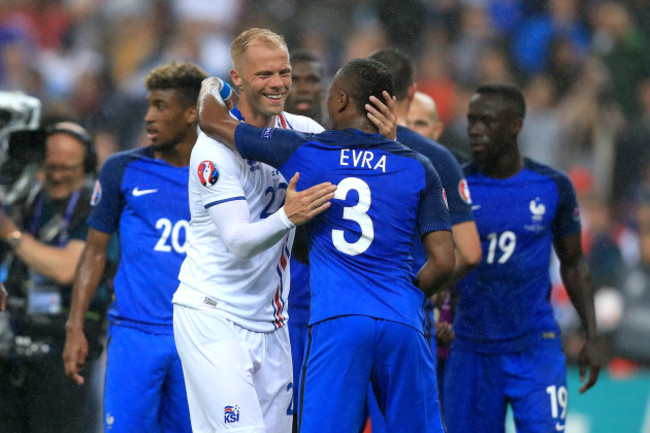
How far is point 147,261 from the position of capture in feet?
19.4

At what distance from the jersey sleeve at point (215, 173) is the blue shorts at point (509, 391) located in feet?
7.56

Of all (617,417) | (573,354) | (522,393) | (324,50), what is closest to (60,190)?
(522,393)

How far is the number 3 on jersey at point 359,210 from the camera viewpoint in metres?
4.61

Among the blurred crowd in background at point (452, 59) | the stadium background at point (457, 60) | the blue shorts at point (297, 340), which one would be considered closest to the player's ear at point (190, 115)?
the blue shorts at point (297, 340)

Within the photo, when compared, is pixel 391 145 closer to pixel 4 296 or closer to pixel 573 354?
pixel 4 296

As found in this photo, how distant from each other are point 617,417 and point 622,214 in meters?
4.23

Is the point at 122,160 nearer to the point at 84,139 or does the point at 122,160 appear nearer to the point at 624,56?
the point at 84,139

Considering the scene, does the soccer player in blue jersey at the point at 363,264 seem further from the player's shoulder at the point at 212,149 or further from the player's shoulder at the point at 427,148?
the player's shoulder at the point at 427,148

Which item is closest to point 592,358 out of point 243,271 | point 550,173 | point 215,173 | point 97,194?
point 550,173

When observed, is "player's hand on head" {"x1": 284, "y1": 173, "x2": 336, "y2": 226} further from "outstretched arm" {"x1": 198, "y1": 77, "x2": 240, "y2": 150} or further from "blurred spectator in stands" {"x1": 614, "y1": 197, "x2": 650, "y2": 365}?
"blurred spectator in stands" {"x1": 614, "y1": 197, "x2": 650, "y2": 365}

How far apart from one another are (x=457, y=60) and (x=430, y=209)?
929 centimetres

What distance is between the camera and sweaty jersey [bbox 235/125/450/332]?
4.61 meters

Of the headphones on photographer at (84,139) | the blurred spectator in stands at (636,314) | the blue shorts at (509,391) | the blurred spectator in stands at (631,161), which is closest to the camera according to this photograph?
the blue shorts at (509,391)

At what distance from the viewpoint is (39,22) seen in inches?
589
